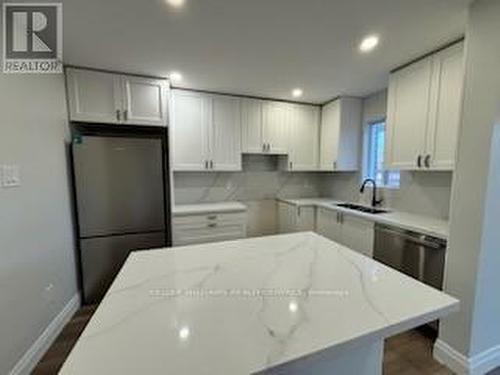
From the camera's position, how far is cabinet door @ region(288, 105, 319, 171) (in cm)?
353

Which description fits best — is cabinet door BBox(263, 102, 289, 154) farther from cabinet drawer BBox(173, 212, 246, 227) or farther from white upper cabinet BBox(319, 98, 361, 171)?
cabinet drawer BBox(173, 212, 246, 227)

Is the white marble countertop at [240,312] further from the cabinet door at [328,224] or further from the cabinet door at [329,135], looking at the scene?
the cabinet door at [329,135]

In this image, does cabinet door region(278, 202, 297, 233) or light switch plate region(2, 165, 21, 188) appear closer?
light switch plate region(2, 165, 21, 188)

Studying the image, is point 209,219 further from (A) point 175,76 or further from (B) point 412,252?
(B) point 412,252

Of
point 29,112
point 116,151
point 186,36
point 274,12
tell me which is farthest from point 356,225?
Result: point 29,112

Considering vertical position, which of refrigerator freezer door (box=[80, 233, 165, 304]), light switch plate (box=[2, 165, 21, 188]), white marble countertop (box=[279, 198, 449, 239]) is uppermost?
light switch plate (box=[2, 165, 21, 188])

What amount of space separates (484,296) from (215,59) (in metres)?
2.71

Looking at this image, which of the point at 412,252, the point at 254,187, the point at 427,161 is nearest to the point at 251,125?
the point at 254,187

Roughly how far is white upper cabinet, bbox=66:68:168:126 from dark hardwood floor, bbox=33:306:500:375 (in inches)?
78.9

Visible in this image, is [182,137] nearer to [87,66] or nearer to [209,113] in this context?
[209,113]

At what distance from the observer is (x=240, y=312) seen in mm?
806

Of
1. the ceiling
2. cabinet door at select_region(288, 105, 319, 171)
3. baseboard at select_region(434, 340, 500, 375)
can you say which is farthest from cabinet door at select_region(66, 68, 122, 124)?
baseboard at select_region(434, 340, 500, 375)

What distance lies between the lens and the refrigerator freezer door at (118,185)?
7.69 feet

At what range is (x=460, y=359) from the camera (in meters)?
1.62
